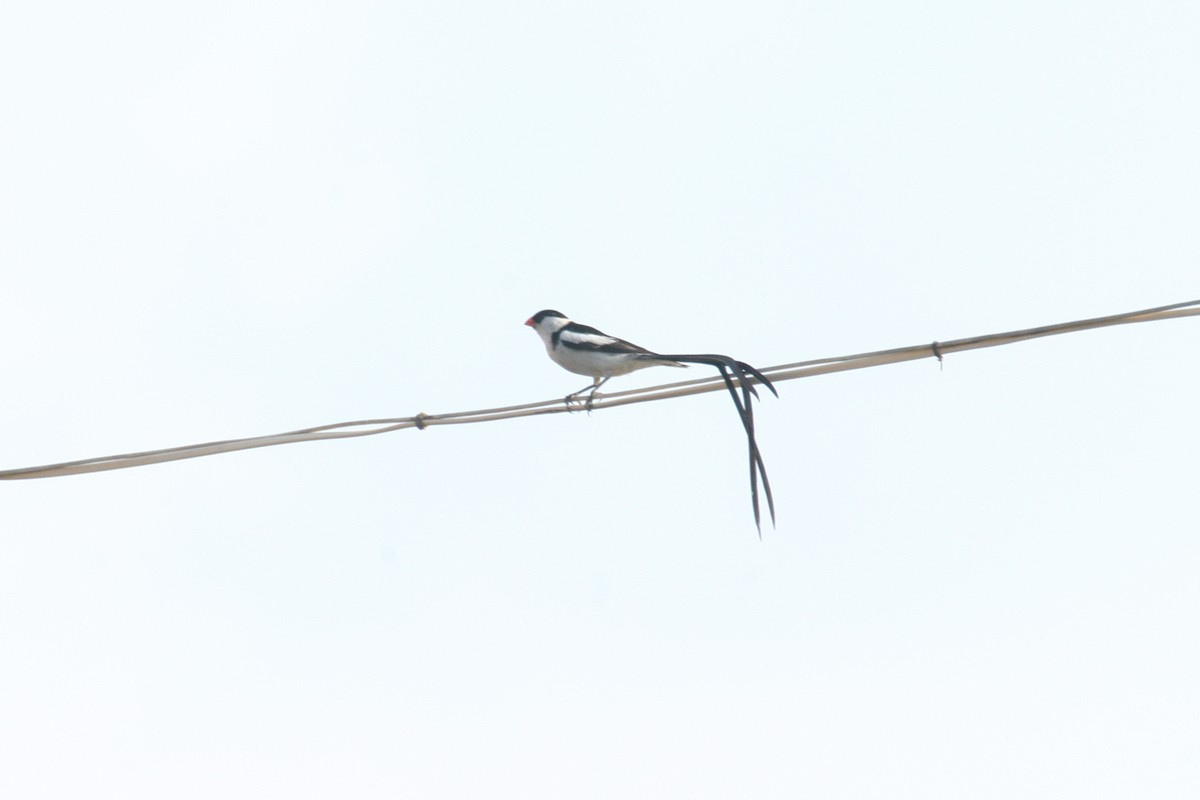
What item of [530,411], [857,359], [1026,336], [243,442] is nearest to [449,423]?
[530,411]

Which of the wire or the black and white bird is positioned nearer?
the wire

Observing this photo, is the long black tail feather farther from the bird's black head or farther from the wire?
the bird's black head

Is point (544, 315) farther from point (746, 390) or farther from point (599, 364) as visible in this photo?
point (746, 390)

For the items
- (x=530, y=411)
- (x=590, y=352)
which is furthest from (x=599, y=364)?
(x=530, y=411)

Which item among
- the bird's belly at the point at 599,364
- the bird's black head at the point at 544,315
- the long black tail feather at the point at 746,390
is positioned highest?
the bird's black head at the point at 544,315

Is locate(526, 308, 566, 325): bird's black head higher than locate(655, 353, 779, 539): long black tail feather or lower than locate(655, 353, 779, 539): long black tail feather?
higher

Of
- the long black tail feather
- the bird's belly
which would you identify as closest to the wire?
the long black tail feather

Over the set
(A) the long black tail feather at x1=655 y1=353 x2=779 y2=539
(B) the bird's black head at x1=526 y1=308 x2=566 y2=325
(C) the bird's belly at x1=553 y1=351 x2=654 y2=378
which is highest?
(B) the bird's black head at x1=526 y1=308 x2=566 y2=325

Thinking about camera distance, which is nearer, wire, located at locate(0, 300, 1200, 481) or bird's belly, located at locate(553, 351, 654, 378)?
wire, located at locate(0, 300, 1200, 481)

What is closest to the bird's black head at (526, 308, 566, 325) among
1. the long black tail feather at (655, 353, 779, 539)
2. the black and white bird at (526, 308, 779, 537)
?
the black and white bird at (526, 308, 779, 537)

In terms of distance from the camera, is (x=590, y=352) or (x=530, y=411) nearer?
(x=530, y=411)

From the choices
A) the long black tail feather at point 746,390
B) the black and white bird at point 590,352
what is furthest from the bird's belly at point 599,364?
the long black tail feather at point 746,390

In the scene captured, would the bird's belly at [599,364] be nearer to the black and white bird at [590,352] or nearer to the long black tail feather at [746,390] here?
the black and white bird at [590,352]

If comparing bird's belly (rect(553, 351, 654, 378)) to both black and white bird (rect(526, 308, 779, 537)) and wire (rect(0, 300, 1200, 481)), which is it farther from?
wire (rect(0, 300, 1200, 481))
